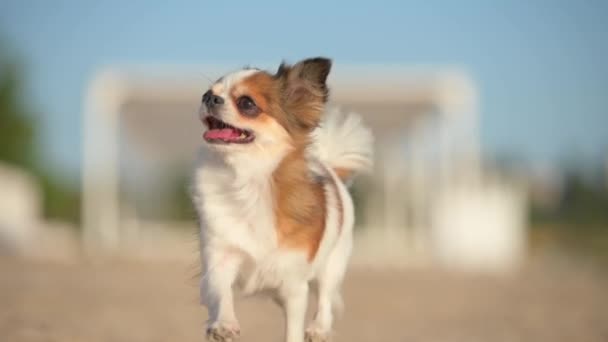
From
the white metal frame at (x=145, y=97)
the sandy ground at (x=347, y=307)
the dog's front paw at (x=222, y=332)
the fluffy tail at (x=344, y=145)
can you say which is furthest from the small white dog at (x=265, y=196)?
the white metal frame at (x=145, y=97)

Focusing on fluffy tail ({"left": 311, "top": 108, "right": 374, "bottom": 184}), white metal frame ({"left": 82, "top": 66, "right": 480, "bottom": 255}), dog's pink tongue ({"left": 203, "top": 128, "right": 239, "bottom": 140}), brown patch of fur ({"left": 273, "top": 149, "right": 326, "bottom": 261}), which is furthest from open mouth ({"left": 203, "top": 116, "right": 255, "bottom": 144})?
white metal frame ({"left": 82, "top": 66, "right": 480, "bottom": 255})

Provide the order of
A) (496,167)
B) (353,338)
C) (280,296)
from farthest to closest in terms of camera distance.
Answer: (496,167), (353,338), (280,296)

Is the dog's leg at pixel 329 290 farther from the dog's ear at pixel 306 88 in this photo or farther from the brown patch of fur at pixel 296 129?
the dog's ear at pixel 306 88

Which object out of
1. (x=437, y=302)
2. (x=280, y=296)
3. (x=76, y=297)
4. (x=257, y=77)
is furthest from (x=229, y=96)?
(x=437, y=302)

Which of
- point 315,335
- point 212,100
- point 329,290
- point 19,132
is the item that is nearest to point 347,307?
point 329,290

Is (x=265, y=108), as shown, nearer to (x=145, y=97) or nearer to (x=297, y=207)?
Result: (x=297, y=207)

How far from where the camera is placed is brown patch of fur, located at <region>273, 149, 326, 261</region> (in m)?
5.18

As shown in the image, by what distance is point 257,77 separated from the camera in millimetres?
5223

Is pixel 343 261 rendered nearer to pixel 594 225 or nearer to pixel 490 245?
pixel 490 245

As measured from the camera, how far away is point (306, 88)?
17.6 feet

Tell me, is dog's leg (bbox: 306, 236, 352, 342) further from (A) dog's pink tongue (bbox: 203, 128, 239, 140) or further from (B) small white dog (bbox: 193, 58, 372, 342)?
(A) dog's pink tongue (bbox: 203, 128, 239, 140)

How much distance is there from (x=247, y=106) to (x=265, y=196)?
1.57 ft

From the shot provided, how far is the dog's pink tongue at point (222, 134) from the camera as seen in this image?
493 centimetres

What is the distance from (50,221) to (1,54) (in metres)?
7.23
